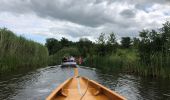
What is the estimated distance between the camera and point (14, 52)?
104 ft

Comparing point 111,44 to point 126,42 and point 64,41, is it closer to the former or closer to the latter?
point 126,42

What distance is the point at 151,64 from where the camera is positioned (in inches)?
1047

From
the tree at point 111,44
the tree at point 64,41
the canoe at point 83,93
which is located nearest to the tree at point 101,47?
the tree at point 111,44

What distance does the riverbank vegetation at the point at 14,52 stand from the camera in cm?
2772

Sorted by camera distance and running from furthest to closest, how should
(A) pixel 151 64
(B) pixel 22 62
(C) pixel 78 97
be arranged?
(B) pixel 22 62
(A) pixel 151 64
(C) pixel 78 97

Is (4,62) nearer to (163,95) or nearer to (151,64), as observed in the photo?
(151,64)

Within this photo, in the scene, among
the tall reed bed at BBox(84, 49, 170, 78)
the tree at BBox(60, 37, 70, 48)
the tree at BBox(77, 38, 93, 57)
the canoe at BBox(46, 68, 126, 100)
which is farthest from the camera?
the tree at BBox(60, 37, 70, 48)

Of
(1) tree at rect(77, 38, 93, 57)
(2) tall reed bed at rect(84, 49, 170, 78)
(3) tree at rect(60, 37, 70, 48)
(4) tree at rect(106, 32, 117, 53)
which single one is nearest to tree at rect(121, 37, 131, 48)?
(1) tree at rect(77, 38, 93, 57)

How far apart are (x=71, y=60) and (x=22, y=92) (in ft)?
83.2

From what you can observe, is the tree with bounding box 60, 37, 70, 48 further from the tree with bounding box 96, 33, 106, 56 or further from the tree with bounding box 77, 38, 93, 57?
the tree with bounding box 96, 33, 106, 56

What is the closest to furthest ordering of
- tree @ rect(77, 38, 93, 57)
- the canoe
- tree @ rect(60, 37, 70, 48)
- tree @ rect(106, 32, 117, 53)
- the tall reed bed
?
1. the canoe
2. the tall reed bed
3. tree @ rect(106, 32, 117, 53)
4. tree @ rect(77, 38, 93, 57)
5. tree @ rect(60, 37, 70, 48)

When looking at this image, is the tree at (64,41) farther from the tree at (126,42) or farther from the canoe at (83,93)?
the canoe at (83,93)

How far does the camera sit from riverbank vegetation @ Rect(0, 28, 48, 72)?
90.9 feet

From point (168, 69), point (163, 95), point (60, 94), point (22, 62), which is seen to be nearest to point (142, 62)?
point (168, 69)
